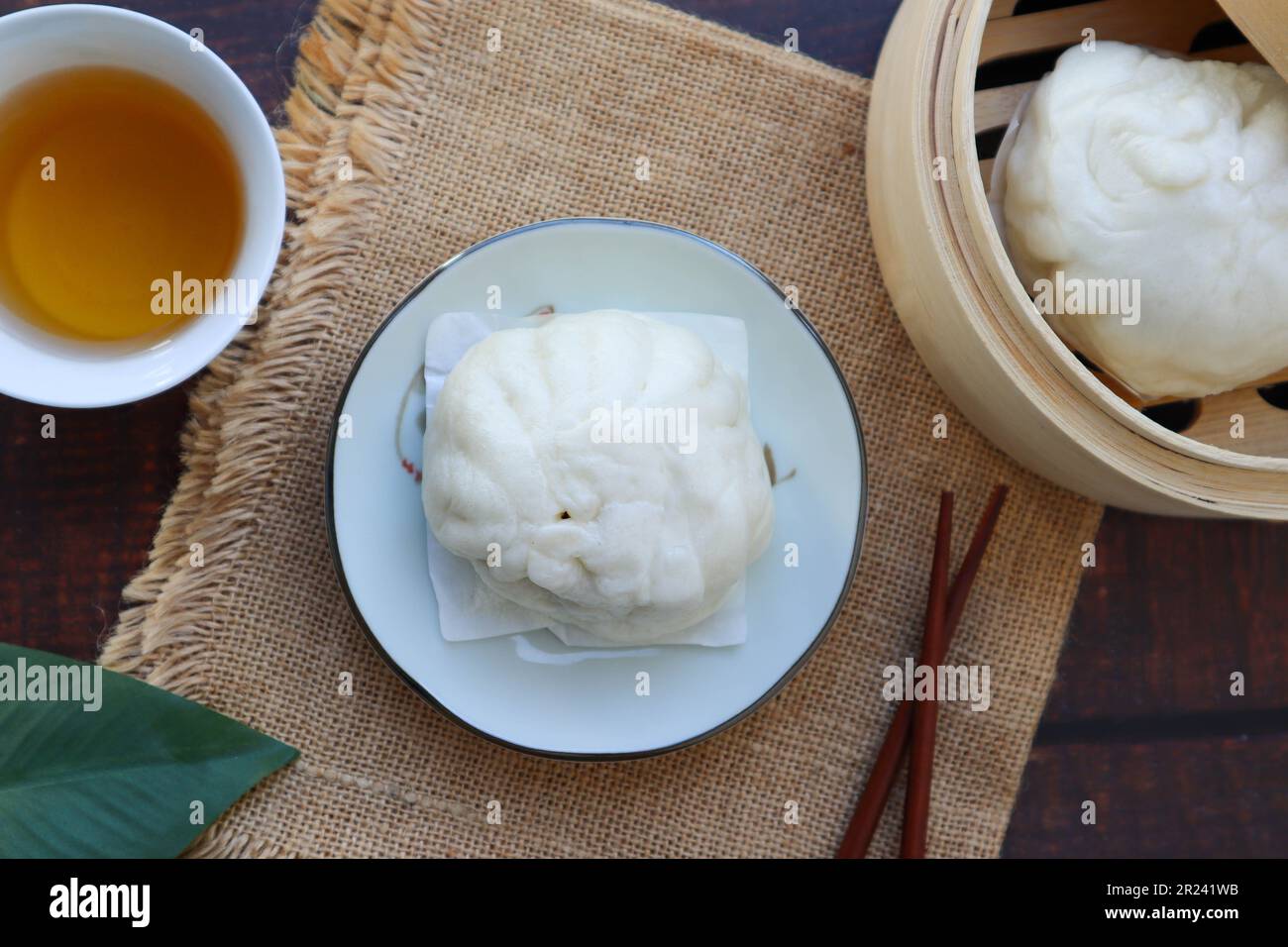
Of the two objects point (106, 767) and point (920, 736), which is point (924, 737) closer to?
point (920, 736)

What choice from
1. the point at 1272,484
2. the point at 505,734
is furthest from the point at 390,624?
the point at 1272,484

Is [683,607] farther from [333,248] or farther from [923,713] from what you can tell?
[333,248]

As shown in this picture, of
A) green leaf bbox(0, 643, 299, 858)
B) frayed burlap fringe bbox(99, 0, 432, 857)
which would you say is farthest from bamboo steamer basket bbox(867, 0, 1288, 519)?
green leaf bbox(0, 643, 299, 858)

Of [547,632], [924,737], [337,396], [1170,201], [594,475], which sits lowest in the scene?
[924,737]

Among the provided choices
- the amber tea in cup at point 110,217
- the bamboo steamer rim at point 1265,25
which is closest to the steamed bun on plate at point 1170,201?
the bamboo steamer rim at point 1265,25

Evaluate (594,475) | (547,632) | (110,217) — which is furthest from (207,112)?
(547,632)

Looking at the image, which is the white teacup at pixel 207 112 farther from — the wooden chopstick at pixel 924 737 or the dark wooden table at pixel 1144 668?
the wooden chopstick at pixel 924 737

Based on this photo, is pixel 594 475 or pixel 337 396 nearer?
pixel 594 475
